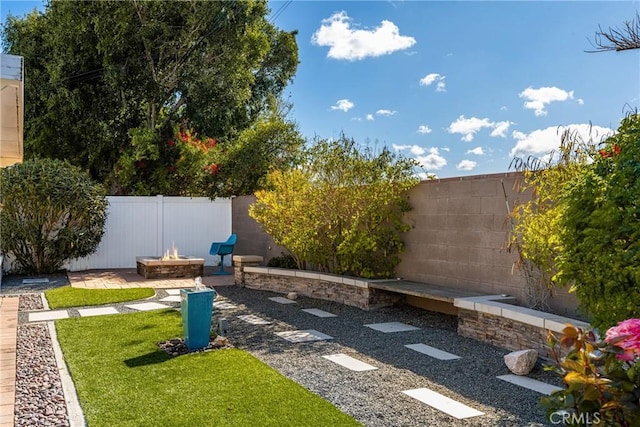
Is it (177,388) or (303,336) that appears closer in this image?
(177,388)

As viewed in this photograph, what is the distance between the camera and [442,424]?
12.3 ft

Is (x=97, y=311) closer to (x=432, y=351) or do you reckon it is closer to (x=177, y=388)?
(x=177, y=388)

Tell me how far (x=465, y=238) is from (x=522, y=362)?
266 centimetres

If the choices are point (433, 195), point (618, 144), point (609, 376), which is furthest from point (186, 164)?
point (609, 376)

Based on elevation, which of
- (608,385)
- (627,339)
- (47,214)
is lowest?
(608,385)

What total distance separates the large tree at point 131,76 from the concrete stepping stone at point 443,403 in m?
11.9

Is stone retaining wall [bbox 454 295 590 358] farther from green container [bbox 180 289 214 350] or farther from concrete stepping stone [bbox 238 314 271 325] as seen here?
green container [bbox 180 289 214 350]

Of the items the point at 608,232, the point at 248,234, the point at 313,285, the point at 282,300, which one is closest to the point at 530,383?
the point at 608,232

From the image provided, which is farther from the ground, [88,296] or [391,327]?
[88,296]

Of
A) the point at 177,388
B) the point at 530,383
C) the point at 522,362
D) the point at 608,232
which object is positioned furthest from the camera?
the point at 522,362

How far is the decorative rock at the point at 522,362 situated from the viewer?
493 cm

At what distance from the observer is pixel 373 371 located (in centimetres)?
505

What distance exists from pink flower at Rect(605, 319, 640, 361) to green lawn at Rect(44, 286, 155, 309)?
848cm

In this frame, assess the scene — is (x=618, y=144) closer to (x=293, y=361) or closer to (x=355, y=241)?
(x=293, y=361)
